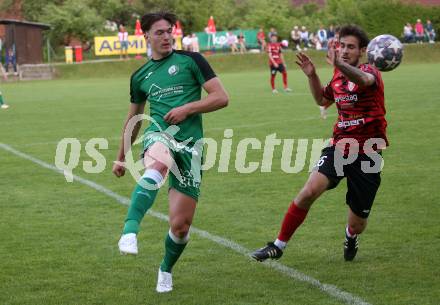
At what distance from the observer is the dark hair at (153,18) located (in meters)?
6.28

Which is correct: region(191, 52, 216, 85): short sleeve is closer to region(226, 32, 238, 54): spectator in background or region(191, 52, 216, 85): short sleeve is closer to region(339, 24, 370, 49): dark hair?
region(339, 24, 370, 49): dark hair

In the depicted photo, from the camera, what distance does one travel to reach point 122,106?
24.7 metres

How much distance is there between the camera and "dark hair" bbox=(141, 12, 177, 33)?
20.6 feet

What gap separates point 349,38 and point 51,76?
41.7m

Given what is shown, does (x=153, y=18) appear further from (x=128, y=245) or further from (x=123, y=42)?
(x=123, y=42)

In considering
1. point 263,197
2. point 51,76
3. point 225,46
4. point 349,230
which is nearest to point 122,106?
point 263,197

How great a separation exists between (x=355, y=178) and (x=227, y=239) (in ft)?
5.33

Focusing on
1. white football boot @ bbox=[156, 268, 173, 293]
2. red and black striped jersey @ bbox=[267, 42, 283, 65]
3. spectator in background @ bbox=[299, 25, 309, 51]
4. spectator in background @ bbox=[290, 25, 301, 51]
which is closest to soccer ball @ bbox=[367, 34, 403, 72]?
white football boot @ bbox=[156, 268, 173, 293]

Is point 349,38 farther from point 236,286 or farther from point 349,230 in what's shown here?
point 236,286

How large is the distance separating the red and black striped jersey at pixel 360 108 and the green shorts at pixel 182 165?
134cm

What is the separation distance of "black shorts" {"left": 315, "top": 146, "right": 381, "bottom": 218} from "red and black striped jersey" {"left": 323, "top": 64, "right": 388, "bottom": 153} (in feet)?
0.42

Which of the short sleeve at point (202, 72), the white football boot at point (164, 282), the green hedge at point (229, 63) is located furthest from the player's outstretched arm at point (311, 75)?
the green hedge at point (229, 63)

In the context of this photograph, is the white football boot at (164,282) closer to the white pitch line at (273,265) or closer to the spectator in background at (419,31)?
the white pitch line at (273,265)

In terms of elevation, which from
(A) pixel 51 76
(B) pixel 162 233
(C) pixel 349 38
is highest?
(C) pixel 349 38
